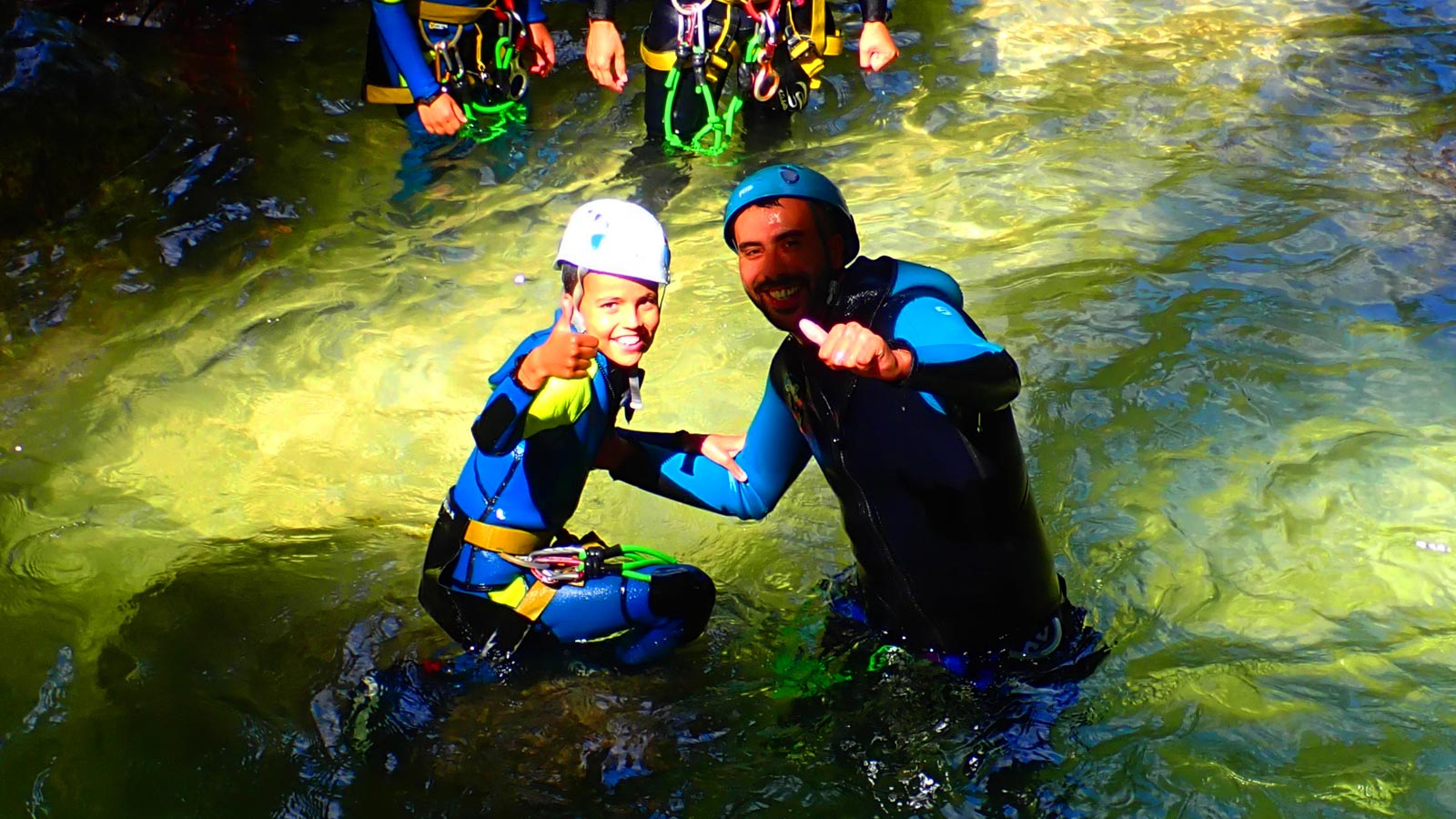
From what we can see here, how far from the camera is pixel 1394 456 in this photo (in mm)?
4641

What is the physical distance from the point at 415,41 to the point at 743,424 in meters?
2.64

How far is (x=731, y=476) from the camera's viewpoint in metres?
3.61

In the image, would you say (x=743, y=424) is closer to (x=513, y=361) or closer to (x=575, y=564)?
(x=575, y=564)

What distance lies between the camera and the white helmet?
10.1 ft

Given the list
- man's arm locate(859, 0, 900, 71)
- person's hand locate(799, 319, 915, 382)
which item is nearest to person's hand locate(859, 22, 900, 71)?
man's arm locate(859, 0, 900, 71)

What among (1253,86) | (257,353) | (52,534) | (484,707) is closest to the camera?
(484,707)

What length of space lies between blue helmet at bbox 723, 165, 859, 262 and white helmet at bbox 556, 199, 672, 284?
21 cm

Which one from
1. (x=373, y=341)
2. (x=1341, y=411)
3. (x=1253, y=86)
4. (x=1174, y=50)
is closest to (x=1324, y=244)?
(x=1341, y=411)

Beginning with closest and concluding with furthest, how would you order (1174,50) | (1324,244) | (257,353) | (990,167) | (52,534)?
(52,534), (257,353), (1324,244), (990,167), (1174,50)

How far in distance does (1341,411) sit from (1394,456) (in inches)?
13.1

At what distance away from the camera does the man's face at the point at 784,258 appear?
2941 mm

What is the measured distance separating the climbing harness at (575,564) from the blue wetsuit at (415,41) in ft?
10.9

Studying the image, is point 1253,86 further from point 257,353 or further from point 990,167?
point 257,353

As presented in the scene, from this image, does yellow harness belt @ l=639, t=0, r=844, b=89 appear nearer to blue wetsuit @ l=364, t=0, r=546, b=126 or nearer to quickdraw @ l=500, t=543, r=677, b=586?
blue wetsuit @ l=364, t=0, r=546, b=126
